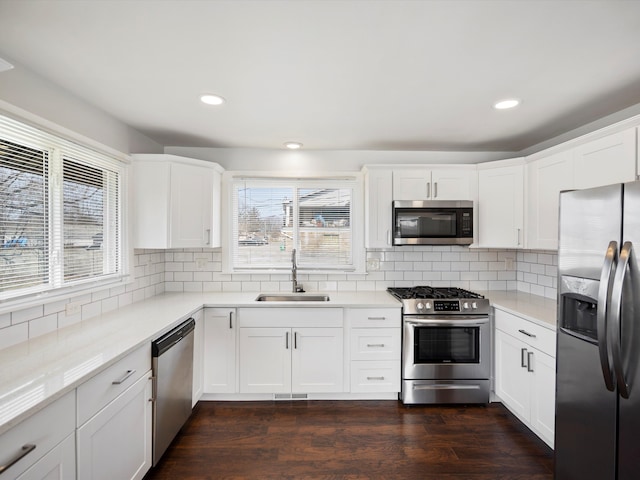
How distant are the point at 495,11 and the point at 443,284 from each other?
257 centimetres

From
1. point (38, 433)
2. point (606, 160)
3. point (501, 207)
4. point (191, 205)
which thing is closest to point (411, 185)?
point (501, 207)

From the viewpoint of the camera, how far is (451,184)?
9.80 feet

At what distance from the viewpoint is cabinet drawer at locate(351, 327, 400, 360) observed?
267 centimetres

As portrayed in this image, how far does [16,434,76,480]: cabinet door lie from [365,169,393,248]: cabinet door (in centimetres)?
249

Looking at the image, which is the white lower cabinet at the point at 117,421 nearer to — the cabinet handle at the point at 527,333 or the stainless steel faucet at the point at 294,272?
the stainless steel faucet at the point at 294,272

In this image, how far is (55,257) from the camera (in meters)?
1.87

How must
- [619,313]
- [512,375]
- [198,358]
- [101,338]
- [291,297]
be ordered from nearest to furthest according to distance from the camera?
1. [619,313]
2. [101,338]
3. [512,375]
4. [198,358]
5. [291,297]

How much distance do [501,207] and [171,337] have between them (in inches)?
118

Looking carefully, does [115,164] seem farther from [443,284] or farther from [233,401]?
[443,284]

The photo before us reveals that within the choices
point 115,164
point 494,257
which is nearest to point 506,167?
point 494,257

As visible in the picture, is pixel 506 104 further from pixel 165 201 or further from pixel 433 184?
pixel 165 201

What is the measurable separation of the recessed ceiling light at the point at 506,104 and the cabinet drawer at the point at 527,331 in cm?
156

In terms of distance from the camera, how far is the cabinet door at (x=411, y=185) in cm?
298

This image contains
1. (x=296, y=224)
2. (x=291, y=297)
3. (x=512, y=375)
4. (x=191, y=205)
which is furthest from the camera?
(x=296, y=224)
